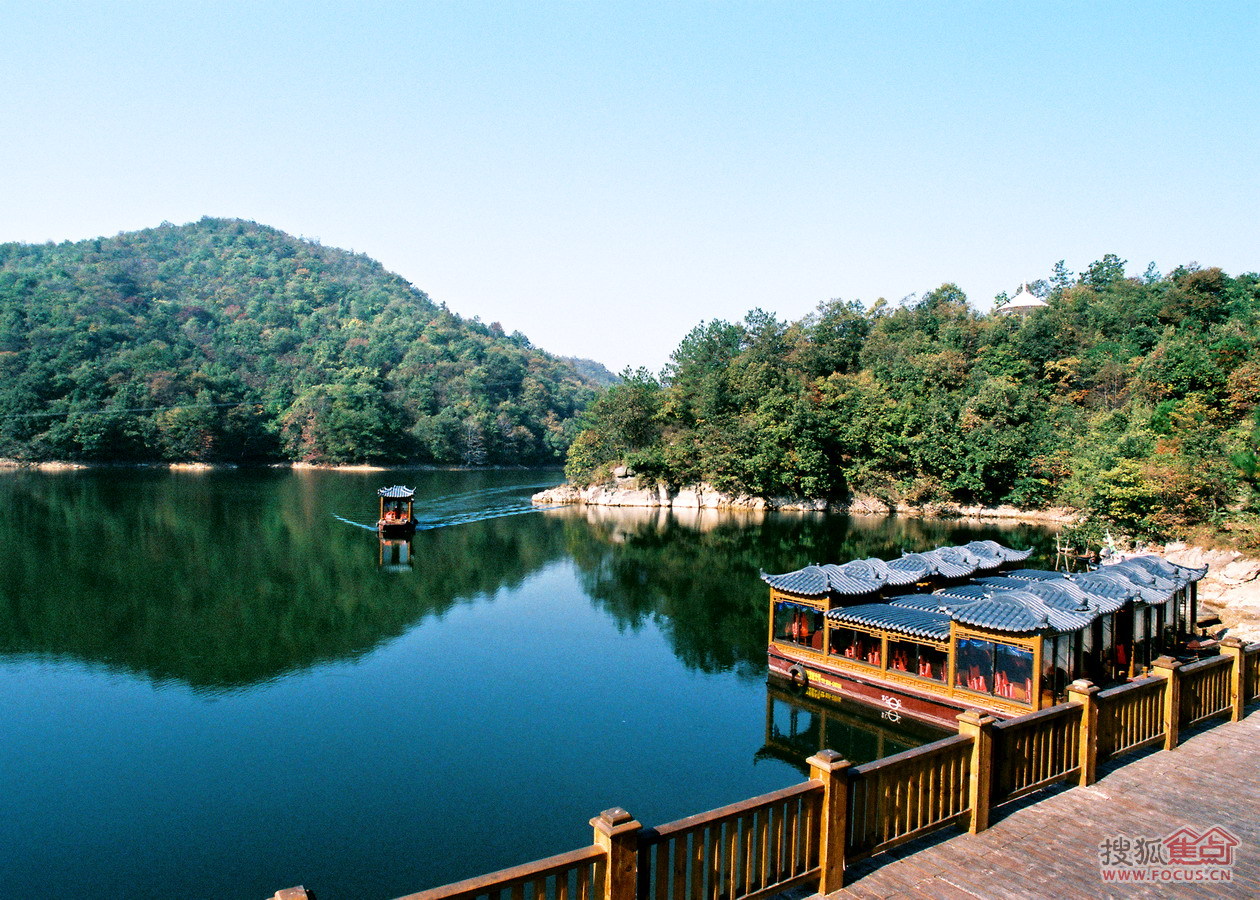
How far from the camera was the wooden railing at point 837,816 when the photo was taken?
147 inches

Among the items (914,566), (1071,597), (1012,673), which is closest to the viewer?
(1012,673)

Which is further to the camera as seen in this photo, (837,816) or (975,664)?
(975,664)

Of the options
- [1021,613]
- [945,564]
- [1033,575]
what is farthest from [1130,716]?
[1033,575]

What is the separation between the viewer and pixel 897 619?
1217 cm

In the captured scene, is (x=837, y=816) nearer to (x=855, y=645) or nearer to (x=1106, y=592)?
(x=855, y=645)

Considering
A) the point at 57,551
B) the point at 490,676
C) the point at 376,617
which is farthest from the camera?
the point at 57,551

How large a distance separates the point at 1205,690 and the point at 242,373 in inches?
3046

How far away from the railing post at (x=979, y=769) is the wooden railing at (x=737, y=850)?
1209 millimetres

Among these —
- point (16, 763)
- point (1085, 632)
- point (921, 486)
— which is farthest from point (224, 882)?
point (921, 486)

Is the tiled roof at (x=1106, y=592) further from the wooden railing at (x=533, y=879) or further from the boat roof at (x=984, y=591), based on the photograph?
the wooden railing at (x=533, y=879)

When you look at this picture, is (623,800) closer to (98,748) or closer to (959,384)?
(98,748)

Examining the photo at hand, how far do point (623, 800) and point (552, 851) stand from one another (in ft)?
4.31

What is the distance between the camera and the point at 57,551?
81.6 feet

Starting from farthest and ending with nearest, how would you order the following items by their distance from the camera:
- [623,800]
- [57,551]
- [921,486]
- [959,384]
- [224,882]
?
[959,384], [921,486], [57,551], [623,800], [224,882]
